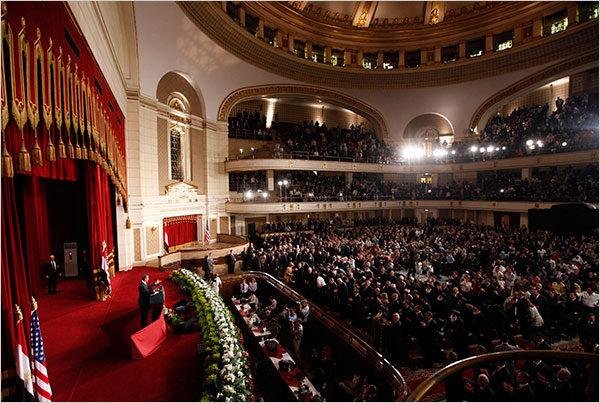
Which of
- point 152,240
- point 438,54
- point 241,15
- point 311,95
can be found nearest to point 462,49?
point 438,54

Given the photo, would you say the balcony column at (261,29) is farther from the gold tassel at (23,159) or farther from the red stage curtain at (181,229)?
the gold tassel at (23,159)

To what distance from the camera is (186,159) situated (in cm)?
1617

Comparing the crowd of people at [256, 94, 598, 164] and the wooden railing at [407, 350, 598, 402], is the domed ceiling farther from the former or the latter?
the wooden railing at [407, 350, 598, 402]

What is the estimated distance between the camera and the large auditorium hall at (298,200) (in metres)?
4.09

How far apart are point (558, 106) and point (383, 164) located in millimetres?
12316

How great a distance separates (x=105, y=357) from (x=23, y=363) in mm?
2079

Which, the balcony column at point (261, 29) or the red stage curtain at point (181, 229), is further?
the balcony column at point (261, 29)

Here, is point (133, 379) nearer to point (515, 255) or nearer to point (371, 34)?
point (515, 255)

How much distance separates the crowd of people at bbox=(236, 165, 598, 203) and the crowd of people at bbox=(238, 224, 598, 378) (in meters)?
3.93

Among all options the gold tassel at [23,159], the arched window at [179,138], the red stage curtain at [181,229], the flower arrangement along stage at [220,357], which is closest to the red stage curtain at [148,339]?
the flower arrangement along stage at [220,357]

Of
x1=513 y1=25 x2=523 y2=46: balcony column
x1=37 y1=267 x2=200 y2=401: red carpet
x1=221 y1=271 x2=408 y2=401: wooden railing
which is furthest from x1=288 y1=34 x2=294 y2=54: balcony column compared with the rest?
x1=37 y1=267 x2=200 y2=401: red carpet

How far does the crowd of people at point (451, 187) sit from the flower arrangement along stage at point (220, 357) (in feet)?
43.6

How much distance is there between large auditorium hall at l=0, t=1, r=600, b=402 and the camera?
409 cm

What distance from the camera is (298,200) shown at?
19703mm
